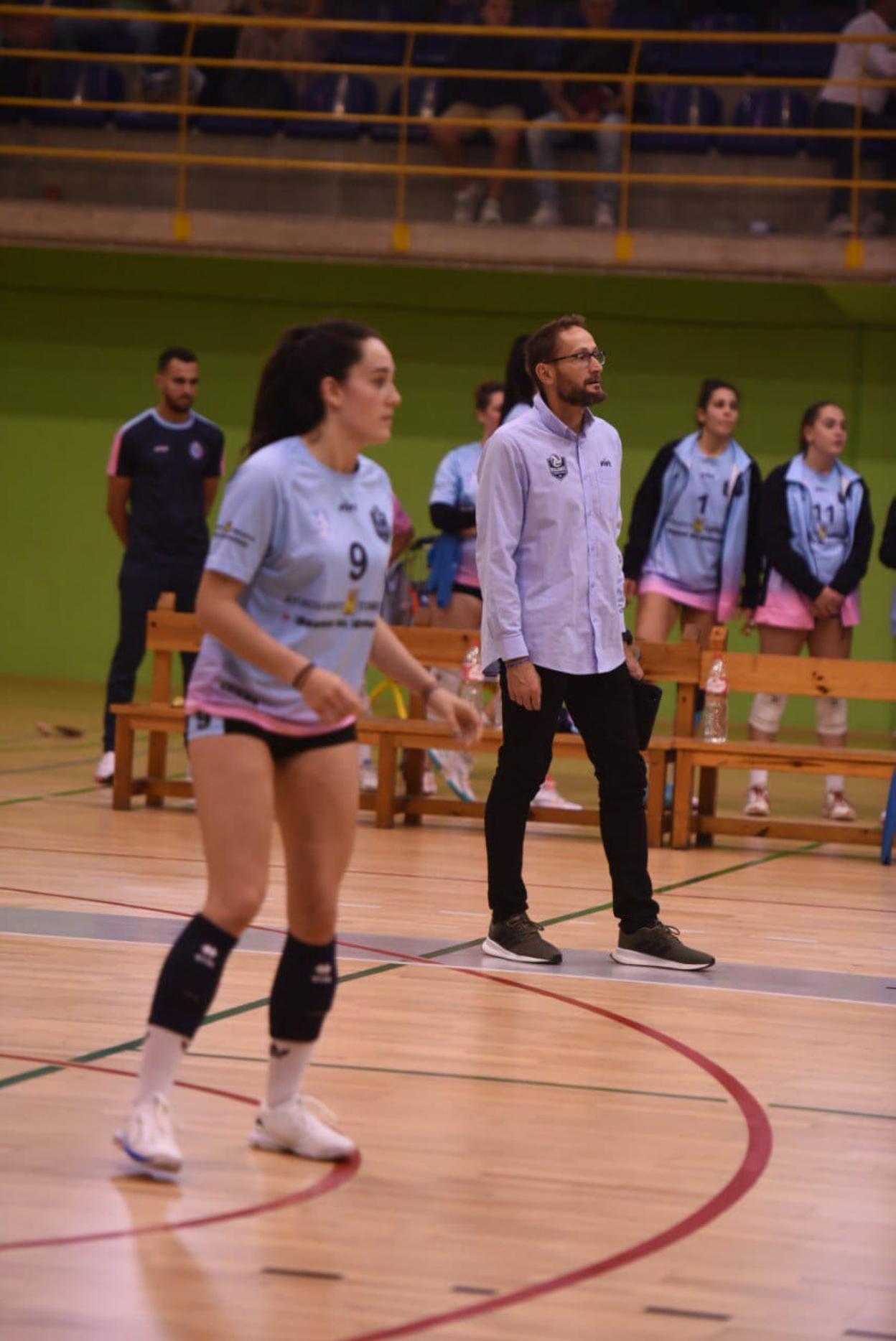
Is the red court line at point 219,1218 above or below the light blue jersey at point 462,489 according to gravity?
below

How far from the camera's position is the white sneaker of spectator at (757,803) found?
9.52 metres

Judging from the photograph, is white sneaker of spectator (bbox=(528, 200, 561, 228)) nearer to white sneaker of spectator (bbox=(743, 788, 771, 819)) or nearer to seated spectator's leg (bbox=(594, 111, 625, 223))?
seated spectator's leg (bbox=(594, 111, 625, 223))

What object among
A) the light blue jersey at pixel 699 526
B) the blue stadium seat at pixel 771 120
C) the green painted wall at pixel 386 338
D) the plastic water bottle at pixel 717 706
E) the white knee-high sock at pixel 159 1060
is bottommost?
the white knee-high sock at pixel 159 1060

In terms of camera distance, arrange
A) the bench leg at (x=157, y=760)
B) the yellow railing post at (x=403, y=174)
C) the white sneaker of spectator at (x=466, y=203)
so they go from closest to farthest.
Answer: the bench leg at (x=157, y=760)
the yellow railing post at (x=403, y=174)
the white sneaker of spectator at (x=466, y=203)

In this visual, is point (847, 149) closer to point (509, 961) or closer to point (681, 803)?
point (681, 803)

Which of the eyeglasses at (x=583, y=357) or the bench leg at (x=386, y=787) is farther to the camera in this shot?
the bench leg at (x=386, y=787)

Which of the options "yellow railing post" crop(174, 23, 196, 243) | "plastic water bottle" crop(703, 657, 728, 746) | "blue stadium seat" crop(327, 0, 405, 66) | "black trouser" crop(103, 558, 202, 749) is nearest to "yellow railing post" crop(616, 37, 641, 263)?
"blue stadium seat" crop(327, 0, 405, 66)

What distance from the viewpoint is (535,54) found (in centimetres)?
1430

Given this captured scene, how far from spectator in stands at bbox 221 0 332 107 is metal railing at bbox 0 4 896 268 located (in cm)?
6

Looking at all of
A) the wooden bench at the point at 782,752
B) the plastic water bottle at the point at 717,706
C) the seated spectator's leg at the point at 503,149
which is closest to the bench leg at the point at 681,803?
the wooden bench at the point at 782,752

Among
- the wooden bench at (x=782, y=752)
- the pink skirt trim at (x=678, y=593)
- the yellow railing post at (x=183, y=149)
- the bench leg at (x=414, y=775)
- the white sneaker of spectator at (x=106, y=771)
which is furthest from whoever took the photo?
the yellow railing post at (x=183, y=149)

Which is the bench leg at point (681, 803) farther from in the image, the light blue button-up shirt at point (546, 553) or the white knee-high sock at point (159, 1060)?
the white knee-high sock at point (159, 1060)

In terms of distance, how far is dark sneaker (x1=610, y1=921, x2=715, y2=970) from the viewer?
5.85 meters

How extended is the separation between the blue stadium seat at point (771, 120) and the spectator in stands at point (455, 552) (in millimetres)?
5269
